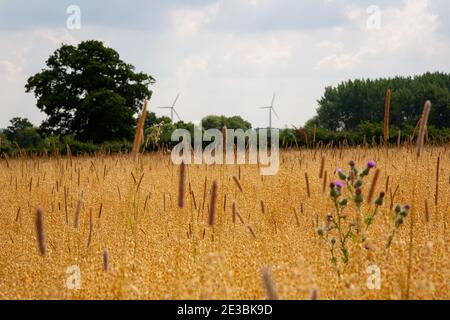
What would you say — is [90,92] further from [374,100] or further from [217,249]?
[374,100]

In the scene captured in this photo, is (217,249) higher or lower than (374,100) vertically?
lower

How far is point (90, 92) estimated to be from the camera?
97.8 feet

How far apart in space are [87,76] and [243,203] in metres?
26.9

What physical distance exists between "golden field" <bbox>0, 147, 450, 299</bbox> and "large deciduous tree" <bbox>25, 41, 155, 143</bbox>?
22.6m

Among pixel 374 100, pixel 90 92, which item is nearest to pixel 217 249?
pixel 90 92

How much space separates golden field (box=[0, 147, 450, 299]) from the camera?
9.18 ft

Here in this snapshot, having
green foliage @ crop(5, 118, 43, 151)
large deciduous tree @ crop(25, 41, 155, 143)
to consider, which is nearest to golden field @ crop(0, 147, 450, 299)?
large deciduous tree @ crop(25, 41, 155, 143)

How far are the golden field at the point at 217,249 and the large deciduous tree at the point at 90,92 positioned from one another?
74.2ft

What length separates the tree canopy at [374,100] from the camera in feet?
189

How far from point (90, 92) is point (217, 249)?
27.4 metres

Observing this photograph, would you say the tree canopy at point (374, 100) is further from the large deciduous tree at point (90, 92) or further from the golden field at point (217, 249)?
the golden field at point (217, 249)
